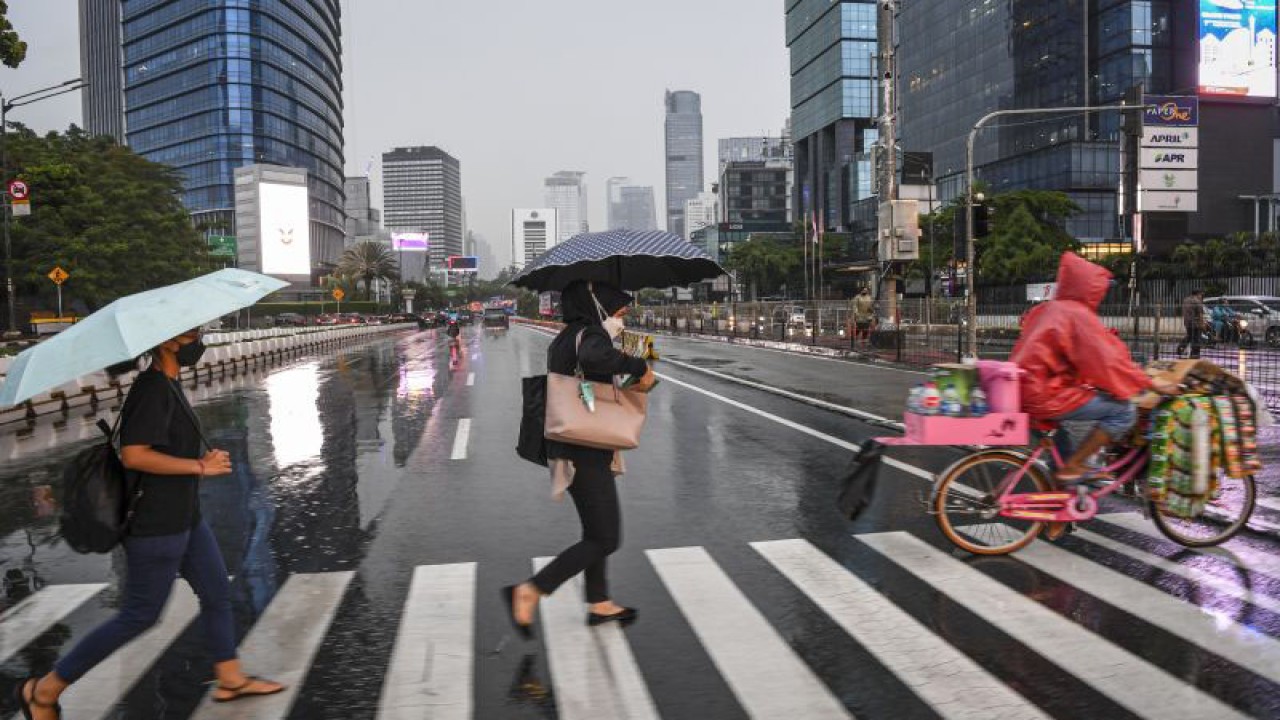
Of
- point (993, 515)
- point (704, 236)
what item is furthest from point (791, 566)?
point (704, 236)

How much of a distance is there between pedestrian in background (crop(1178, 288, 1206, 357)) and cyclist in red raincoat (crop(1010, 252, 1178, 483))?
1566 cm

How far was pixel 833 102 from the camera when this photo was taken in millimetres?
127875

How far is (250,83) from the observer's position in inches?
4729

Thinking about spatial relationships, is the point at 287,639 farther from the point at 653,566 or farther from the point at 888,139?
the point at 888,139

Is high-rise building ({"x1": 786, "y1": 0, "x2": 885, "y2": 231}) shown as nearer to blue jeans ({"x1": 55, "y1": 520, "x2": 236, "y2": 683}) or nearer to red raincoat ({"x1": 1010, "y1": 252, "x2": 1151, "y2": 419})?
red raincoat ({"x1": 1010, "y1": 252, "x2": 1151, "y2": 419})

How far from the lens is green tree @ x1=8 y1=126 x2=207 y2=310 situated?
42656 millimetres

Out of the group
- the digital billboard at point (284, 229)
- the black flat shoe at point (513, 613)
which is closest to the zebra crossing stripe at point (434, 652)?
the black flat shoe at point (513, 613)

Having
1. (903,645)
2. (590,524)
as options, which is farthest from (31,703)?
(903,645)

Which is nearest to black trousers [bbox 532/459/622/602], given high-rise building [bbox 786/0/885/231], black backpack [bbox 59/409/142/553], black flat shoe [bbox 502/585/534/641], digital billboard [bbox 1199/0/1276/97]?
black flat shoe [bbox 502/585/534/641]

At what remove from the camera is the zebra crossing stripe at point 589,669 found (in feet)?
12.8

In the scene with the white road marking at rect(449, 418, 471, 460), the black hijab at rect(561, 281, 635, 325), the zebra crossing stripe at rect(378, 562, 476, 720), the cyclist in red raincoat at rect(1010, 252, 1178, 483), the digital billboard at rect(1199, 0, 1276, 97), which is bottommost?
the zebra crossing stripe at rect(378, 562, 476, 720)

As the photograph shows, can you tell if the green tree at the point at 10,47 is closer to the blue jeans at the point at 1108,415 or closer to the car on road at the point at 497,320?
the blue jeans at the point at 1108,415

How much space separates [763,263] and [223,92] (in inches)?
2878

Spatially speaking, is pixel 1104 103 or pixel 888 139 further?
pixel 1104 103
